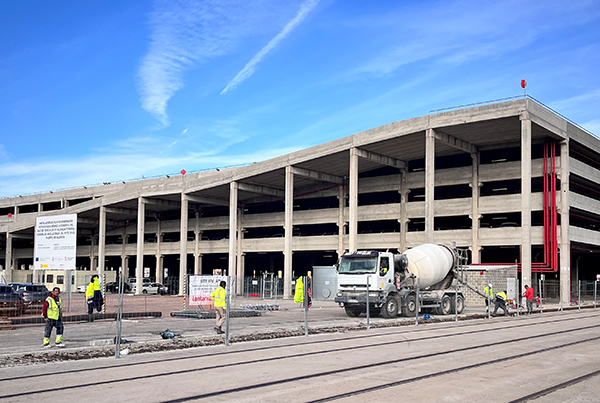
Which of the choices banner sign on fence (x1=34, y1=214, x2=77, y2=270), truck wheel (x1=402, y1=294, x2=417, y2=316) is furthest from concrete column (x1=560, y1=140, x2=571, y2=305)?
banner sign on fence (x1=34, y1=214, x2=77, y2=270)

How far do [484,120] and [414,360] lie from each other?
123 feet

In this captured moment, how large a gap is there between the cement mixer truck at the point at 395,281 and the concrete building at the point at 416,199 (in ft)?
47.2

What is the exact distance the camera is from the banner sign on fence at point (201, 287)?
1093 inches

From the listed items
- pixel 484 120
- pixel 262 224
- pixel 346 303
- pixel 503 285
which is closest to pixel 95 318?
pixel 346 303

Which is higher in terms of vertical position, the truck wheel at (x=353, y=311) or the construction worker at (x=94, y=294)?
the construction worker at (x=94, y=294)

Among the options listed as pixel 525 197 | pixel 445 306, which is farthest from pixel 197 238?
pixel 445 306

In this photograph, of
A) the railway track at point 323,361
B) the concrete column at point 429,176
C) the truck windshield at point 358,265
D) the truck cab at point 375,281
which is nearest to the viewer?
the railway track at point 323,361

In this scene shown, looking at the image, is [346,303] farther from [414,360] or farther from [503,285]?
[503,285]

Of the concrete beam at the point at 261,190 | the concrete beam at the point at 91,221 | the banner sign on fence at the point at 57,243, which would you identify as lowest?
the banner sign on fence at the point at 57,243

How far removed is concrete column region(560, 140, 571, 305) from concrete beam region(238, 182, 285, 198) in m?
31.8

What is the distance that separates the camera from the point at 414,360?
15.2 m

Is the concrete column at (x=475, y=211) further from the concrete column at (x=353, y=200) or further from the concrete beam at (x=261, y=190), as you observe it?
the concrete beam at (x=261, y=190)

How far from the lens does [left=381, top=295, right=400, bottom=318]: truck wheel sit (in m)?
30.0

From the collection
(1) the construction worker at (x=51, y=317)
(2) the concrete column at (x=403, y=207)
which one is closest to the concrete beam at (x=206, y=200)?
(2) the concrete column at (x=403, y=207)
